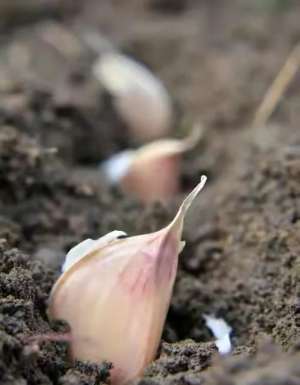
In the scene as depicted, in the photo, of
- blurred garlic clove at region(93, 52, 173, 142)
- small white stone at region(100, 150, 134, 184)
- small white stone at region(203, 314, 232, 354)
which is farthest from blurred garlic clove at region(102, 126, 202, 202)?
small white stone at region(203, 314, 232, 354)

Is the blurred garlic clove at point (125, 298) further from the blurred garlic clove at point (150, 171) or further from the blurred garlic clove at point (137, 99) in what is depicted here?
the blurred garlic clove at point (137, 99)

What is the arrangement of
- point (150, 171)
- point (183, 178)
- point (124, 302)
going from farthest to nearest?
1. point (183, 178)
2. point (150, 171)
3. point (124, 302)

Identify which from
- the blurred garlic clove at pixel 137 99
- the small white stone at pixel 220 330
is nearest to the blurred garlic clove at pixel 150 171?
the blurred garlic clove at pixel 137 99

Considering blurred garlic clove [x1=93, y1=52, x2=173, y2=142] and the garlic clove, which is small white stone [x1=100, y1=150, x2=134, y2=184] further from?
the garlic clove

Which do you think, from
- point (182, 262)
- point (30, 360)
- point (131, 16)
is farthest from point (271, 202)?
point (131, 16)

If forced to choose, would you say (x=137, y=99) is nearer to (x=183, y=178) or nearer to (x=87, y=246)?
(x=183, y=178)

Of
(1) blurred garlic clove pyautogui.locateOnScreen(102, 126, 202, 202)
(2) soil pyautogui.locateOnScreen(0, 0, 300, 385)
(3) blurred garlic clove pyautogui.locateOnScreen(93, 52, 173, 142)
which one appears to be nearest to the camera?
(2) soil pyautogui.locateOnScreen(0, 0, 300, 385)

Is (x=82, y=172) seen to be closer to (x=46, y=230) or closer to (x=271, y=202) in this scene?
(x=46, y=230)

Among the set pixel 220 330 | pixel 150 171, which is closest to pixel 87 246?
pixel 220 330

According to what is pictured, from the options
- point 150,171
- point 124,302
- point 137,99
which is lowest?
point 124,302
